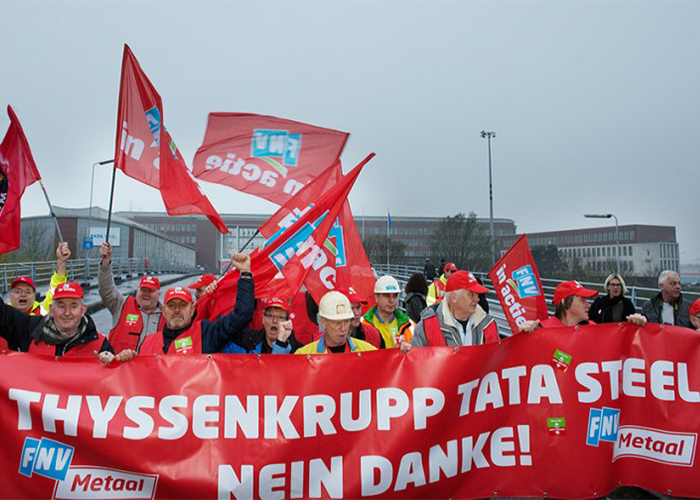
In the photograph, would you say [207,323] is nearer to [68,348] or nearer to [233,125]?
[68,348]

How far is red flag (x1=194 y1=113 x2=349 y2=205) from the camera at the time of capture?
21.2 feet

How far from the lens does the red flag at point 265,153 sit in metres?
6.45

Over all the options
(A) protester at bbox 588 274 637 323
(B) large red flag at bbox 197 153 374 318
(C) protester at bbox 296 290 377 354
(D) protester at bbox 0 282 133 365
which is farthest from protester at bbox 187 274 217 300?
(A) protester at bbox 588 274 637 323

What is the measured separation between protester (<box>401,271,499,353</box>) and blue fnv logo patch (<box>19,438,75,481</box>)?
2.52m

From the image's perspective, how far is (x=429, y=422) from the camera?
383 centimetres

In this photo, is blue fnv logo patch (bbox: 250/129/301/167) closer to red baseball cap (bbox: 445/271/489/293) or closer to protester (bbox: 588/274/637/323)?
red baseball cap (bbox: 445/271/489/293)

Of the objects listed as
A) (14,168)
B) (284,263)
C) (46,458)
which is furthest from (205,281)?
(46,458)

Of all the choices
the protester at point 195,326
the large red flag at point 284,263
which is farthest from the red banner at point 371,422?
the large red flag at point 284,263

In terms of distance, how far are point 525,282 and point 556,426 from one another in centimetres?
256

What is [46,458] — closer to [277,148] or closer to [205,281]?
[205,281]

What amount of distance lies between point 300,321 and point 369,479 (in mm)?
2972

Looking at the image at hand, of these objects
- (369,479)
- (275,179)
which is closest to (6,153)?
(275,179)

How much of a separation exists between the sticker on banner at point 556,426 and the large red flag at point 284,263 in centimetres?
251

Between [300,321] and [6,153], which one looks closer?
[6,153]
